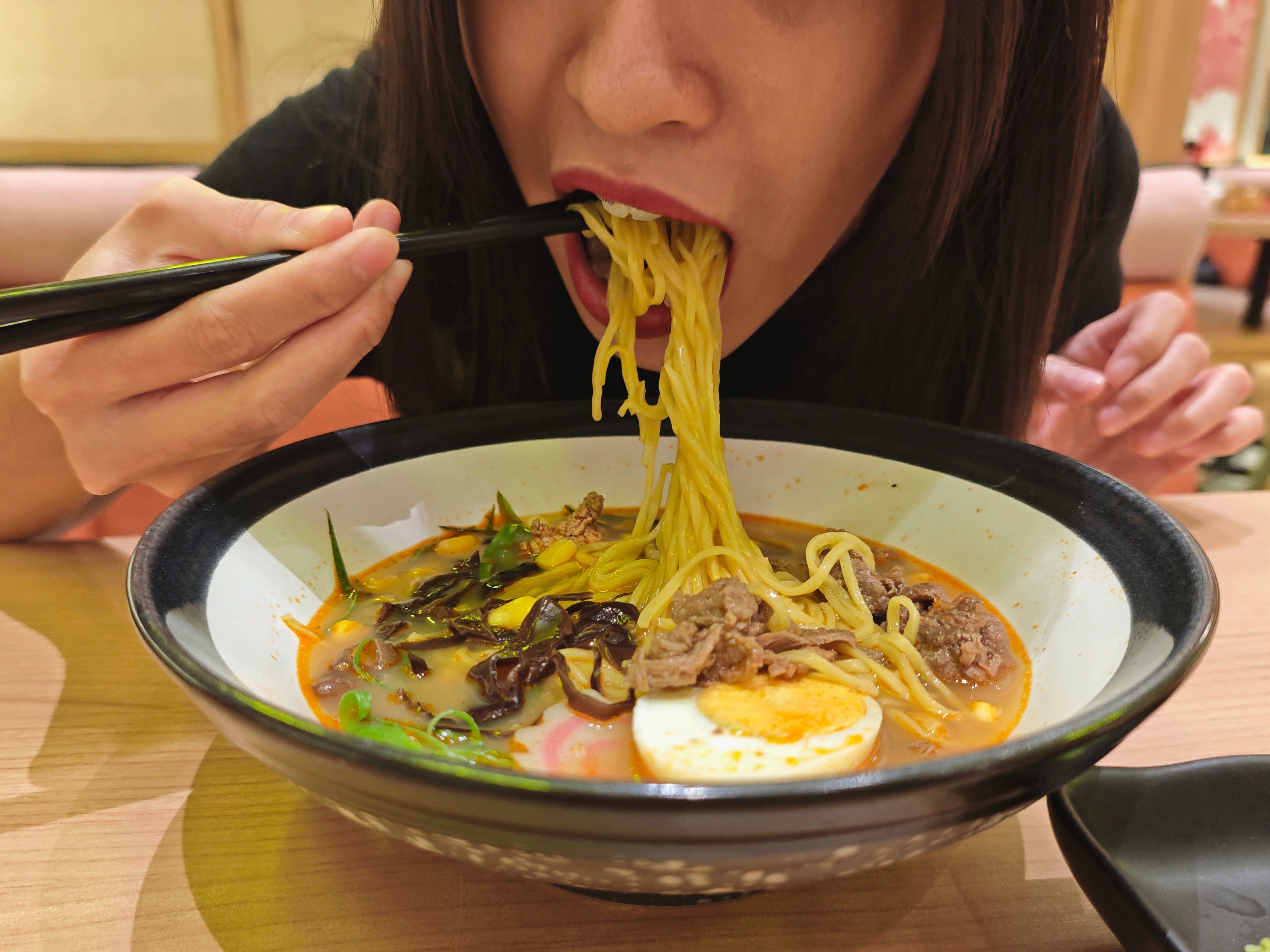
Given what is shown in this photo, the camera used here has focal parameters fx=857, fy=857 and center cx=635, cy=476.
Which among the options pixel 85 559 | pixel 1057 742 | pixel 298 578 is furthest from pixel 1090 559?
pixel 85 559

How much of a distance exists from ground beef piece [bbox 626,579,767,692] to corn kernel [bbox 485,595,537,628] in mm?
251

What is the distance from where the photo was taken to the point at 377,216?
4.81ft

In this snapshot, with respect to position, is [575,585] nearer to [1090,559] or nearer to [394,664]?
[394,664]

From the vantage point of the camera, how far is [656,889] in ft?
2.47

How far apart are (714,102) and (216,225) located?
0.86 m

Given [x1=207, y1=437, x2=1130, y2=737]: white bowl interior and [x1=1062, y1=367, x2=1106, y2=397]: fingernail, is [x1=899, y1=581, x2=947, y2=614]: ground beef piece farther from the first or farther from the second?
[x1=1062, y1=367, x2=1106, y2=397]: fingernail

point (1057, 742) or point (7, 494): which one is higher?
point (1057, 742)

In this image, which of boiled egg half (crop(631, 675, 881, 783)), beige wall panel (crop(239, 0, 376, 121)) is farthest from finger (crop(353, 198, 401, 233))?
beige wall panel (crop(239, 0, 376, 121))

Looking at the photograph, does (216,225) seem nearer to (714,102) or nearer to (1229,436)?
(714,102)

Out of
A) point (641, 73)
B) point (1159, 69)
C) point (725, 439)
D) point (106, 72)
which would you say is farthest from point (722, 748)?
point (1159, 69)

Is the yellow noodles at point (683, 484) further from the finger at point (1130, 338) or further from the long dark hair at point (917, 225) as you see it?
the finger at point (1130, 338)

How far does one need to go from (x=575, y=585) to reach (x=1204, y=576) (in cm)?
97

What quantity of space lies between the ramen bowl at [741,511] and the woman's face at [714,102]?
421 mm

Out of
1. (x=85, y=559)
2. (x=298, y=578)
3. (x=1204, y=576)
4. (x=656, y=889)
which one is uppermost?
(x=1204, y=576)
